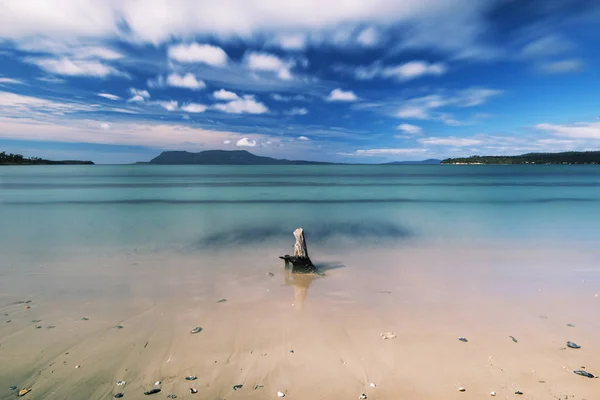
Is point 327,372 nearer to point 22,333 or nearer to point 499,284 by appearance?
point 22,333

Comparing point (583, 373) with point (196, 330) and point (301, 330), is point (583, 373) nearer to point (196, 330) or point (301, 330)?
point (301, 330)

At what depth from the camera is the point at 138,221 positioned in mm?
20609

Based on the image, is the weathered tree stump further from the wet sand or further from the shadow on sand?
the wet sand

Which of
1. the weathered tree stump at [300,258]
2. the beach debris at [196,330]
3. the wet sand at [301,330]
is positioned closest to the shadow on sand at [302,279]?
the wet sand at [301,330]

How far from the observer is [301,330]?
21.7ft

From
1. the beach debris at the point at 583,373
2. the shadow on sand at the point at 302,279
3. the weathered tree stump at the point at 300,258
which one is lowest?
the shadow on sand at the point at 302,279

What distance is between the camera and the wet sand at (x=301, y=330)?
5004 mm

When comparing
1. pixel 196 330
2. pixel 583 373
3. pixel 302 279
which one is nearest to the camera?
pixel 583 373

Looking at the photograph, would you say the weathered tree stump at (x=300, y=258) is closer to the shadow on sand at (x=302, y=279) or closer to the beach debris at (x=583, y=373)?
the shadow on sand at (x=302, y=279)

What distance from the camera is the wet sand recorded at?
500cm

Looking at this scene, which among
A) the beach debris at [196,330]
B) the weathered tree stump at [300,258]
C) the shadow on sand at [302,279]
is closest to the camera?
the beach debris at [196,330]

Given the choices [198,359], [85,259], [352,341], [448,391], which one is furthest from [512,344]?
[85,259]

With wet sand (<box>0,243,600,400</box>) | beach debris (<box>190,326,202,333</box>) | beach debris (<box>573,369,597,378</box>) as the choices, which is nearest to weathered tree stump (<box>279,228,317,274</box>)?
wet sand (<box>0,243,600,400</box>)

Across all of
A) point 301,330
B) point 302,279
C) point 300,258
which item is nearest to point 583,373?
point 301,330
